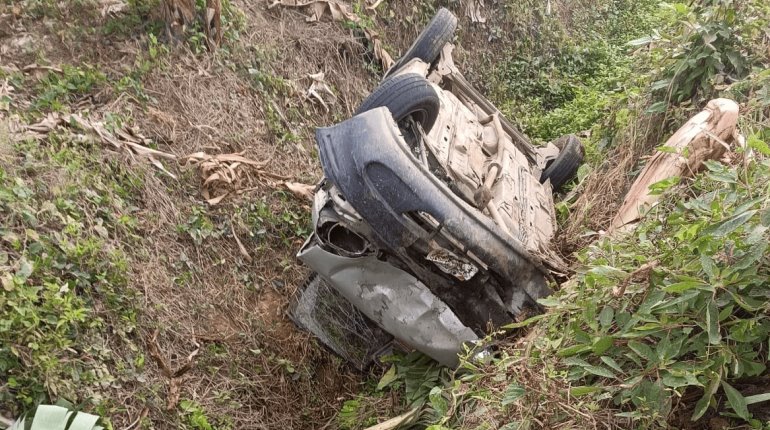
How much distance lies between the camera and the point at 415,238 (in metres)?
3.13

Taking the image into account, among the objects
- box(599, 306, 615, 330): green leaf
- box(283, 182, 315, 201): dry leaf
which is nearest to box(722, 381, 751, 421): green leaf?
box(599, 306, 615, 330): green leaf

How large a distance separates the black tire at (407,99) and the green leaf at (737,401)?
242 centimetres

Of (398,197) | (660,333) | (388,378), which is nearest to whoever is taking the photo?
(660,333)

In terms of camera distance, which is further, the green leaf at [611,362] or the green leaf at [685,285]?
the green leaf at [611,362]

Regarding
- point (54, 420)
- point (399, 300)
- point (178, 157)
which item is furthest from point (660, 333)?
point (178, 157)

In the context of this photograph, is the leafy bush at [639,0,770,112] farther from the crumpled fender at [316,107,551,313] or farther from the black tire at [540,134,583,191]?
the crumpled fender at [316,107,551,313]

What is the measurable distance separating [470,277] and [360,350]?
1185mm

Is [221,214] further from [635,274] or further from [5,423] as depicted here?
[635,274]

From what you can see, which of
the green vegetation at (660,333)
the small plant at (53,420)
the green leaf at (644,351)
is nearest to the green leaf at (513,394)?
the green vegetation at (660,333)

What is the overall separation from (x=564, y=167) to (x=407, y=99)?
67.2 inches

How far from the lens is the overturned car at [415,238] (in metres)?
3.11

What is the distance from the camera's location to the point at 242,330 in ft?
12.9

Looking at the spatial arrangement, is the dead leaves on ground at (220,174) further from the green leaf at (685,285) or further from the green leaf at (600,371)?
the green leaf at (685,285)

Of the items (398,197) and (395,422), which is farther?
(395,422)
